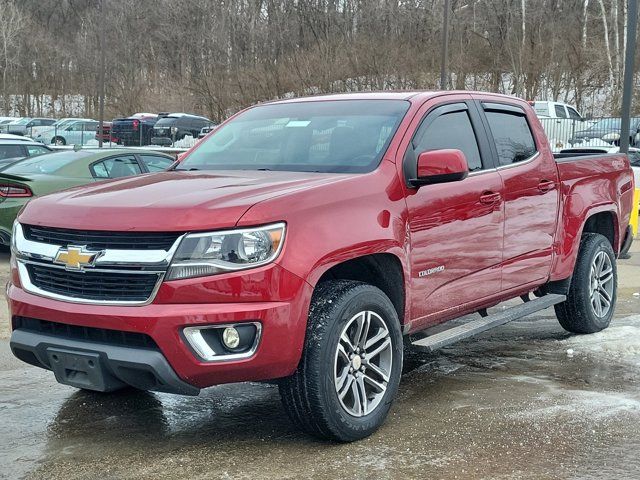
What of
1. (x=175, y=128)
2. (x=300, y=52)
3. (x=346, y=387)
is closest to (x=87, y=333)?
(x=346, y=387)

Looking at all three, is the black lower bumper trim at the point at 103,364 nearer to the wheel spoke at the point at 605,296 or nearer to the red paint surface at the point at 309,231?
the red paint surface at the point at 309,231

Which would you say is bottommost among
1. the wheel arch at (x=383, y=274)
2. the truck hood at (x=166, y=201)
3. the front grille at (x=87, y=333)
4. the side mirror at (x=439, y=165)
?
the front grille at (x=87, y=333)

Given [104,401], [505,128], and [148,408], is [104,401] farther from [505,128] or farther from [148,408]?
[505,128]

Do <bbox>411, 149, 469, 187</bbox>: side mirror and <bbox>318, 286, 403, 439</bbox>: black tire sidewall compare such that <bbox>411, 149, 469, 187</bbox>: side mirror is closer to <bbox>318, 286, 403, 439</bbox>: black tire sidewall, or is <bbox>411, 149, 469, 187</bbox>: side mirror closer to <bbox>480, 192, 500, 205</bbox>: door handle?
<bbox>480, 192, 500, 205</bbox>: door handle

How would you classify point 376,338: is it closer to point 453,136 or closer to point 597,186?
point 453,136

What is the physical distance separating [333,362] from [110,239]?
1229mm

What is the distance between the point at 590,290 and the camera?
7.05 m

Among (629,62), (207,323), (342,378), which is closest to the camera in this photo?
(207,323)

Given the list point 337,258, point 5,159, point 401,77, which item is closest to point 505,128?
point 337,258

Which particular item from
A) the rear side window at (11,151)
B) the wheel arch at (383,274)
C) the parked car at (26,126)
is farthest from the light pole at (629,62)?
the parked car at (26,126)

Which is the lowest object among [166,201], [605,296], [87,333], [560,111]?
[605,296]

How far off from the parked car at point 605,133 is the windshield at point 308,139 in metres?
23.9

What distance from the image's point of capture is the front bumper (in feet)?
13.1

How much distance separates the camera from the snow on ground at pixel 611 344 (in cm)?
652
